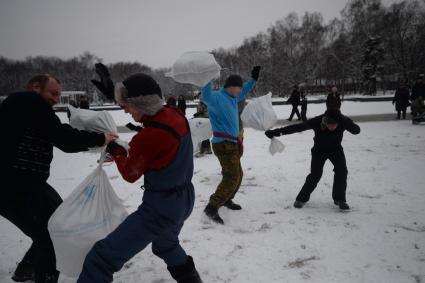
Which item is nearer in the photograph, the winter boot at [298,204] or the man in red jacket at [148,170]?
the man in red jacket at [148,170]

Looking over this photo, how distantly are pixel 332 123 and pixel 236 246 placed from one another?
6.27 ft

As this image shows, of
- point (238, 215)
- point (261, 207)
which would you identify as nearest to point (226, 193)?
point (238, 215)

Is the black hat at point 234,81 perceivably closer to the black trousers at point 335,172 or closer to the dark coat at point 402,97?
the black trousers at point 335,172

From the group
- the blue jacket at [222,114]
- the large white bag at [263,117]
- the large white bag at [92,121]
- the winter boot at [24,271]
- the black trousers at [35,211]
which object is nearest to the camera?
the black trousers at [35,211]

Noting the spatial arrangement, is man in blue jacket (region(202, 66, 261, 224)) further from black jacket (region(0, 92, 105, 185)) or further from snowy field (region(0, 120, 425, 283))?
black jacket (region(0, 92, 105, 185))

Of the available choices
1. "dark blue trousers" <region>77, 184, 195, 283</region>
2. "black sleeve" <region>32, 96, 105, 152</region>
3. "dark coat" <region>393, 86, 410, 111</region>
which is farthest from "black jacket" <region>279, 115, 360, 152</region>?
"dark coat" <region>393, 86, 410, 111</region>

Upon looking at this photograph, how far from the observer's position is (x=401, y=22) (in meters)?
41.2

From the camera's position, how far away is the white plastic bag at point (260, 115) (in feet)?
12.5

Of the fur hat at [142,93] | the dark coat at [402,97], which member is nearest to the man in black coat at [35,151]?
the fur hat at [142,93]

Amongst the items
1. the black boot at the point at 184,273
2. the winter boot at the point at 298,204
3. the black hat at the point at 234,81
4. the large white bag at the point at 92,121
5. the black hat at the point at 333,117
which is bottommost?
the winter boot at the point at 298,204

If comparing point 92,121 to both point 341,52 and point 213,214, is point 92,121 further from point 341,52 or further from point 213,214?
point 341,52

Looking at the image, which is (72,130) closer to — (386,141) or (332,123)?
(332,123)

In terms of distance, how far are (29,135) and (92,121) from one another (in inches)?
16.6

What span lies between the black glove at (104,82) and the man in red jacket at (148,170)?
0.47 feet
